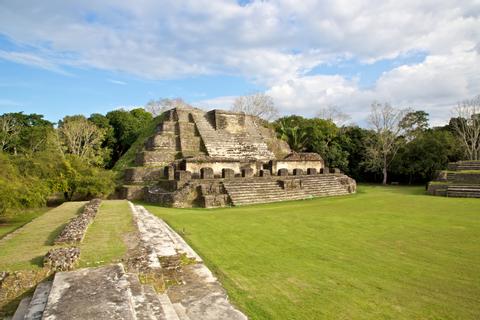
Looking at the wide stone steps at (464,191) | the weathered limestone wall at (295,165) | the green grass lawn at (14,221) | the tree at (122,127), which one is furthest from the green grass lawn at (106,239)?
the tree at (122,127)

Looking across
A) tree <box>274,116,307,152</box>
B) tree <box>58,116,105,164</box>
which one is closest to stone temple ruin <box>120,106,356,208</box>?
tree <box>274,116,307,152</box>

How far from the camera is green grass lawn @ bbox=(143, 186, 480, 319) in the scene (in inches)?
150

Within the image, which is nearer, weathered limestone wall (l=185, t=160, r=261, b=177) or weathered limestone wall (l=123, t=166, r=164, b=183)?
weathered limestone wall (l=185, t=160, r=261, b=177)

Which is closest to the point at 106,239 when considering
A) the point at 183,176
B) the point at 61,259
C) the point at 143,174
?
the point at 61,259

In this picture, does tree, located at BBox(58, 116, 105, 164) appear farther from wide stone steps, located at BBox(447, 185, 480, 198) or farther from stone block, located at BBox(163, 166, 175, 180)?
wide stone steps, located at BBox(447, 185, 480, 198)

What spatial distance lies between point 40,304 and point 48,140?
23.7 metres

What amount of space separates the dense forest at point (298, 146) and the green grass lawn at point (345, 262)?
8.06 metres

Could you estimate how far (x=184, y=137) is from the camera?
747 inches

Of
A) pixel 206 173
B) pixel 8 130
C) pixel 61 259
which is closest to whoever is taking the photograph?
pixel 61 259

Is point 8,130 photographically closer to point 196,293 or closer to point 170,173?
point 170,173

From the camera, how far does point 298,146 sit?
30359mm

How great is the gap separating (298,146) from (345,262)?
2537cm

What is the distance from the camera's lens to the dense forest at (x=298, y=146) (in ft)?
48.3

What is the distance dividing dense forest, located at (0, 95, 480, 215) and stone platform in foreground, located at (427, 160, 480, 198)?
511 cm
